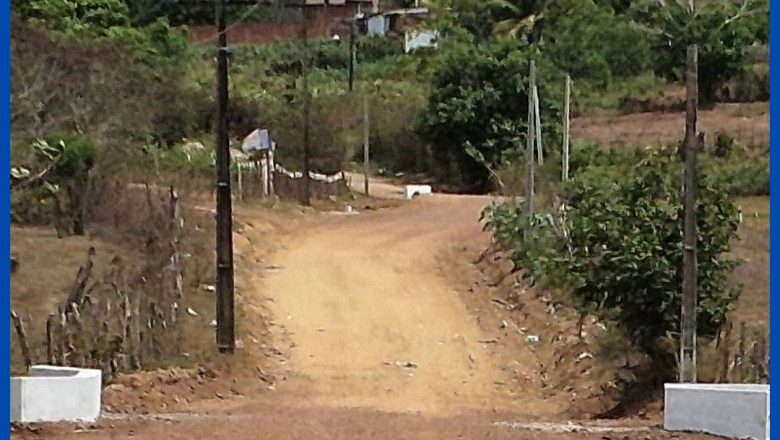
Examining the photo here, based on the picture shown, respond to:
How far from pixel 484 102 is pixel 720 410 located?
58.9 ft

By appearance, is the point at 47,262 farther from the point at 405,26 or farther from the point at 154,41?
Answer: the point at 405,26

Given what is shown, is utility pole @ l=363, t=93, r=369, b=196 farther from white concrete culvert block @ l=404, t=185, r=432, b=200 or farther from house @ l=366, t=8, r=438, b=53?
house @ l=366, t=8, r=438, b=53

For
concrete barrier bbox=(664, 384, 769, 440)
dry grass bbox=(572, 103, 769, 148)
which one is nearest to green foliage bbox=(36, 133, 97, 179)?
concrete barrier bbox=(664, 384, 769, 440)

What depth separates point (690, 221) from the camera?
750cm

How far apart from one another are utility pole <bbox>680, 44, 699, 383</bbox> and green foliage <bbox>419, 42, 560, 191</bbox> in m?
15.2

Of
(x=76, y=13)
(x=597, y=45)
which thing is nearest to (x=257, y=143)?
(x=76, y=13)

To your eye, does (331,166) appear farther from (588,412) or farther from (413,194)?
(588,412)

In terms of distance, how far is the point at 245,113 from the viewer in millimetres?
23594

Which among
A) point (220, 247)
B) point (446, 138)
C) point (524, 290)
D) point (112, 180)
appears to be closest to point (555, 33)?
point (446, 138)

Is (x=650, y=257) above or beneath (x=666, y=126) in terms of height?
beneath

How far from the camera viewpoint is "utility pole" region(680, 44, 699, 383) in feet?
24.3

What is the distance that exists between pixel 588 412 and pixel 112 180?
18.4 ft

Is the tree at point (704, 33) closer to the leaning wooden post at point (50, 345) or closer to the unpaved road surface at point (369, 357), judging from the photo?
the unpaved road surface at point (369, 357)

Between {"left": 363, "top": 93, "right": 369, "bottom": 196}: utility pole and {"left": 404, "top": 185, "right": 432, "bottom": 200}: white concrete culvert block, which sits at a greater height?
{"left": 363, "top": 93, "right": 369, "bottom": 196}: utility pole
